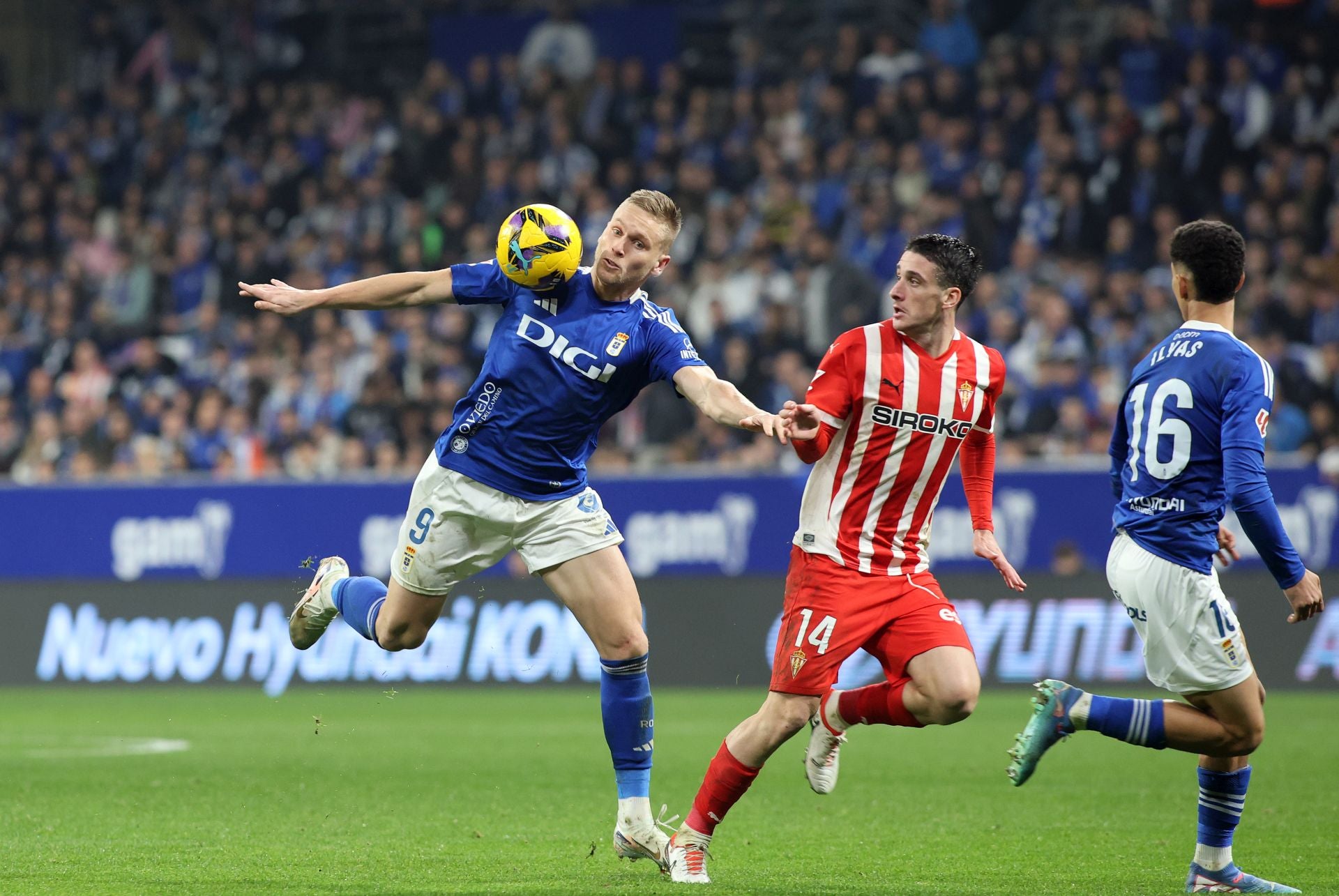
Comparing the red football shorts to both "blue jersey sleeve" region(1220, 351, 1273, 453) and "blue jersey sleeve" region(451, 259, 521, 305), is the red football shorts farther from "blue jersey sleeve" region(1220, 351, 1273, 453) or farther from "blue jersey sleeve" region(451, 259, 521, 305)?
"blue jersey sleeve" region(451, 259, 521, 305)

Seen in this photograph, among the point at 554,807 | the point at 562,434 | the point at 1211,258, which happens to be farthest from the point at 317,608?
the point at 1211,258

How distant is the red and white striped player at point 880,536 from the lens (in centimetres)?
636

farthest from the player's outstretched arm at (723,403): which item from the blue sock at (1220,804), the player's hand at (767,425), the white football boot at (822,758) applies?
the blue sock at (1220,804)

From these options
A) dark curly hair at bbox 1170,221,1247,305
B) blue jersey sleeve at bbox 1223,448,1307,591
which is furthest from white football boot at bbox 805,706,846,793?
dark curly hair at bbox 1170,221,1247,305

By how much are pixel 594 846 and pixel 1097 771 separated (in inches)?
163

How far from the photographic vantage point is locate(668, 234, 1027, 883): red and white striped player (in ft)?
20.9

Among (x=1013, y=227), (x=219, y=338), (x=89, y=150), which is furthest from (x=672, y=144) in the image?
(x=89, y=150)

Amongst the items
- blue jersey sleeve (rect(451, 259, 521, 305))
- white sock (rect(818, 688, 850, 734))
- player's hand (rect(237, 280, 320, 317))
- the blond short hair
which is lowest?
white sock (rect(818, 688, 850, 734))

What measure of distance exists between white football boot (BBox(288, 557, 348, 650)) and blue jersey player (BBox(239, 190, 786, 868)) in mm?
915

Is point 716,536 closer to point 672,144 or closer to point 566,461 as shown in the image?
point 672,144

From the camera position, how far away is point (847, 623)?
6.40m

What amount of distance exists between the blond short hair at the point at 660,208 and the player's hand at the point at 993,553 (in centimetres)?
167

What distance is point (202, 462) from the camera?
1878cm

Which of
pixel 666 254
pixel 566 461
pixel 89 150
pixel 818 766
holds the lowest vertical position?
pixel 818 766
